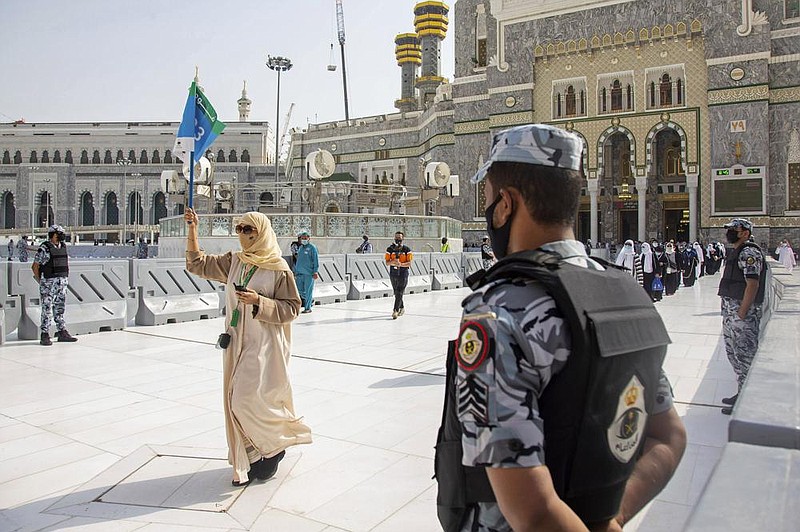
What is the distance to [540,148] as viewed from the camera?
1.34 metres

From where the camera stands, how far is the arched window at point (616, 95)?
28.0 metres

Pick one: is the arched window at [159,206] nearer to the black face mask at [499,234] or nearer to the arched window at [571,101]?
the arched window at [571,101]

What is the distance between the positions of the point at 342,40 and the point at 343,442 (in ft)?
237

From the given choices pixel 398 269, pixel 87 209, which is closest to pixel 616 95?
pixel 398 269

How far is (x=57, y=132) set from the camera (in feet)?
207

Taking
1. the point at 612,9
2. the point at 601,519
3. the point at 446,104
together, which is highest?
the point at 612,9

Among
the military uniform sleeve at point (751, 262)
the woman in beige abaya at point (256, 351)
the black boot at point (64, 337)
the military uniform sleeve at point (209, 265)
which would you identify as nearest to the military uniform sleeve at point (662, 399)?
the woman in beige abaya at point (256, 351)

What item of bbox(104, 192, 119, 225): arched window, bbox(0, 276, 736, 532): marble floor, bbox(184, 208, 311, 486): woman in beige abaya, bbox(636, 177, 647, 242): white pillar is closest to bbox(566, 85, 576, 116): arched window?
bbox(636, 177, 647, 242): white pillar

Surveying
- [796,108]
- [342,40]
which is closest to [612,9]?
[796,108]

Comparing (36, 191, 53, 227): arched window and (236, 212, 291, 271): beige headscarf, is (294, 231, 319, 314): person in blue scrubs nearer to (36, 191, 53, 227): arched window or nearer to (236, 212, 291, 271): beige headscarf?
(236, 212, 291, 271): beige headscarf

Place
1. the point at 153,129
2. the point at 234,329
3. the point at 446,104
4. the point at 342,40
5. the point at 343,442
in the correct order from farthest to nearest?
1. the point at 342,40
2. the point at 153,129
3. the point at 446,104
4. the point at 343,442
5. the point at 234,329

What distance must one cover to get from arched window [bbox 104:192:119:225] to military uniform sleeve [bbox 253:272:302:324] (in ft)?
201

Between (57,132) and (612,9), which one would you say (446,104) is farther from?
(57,132)

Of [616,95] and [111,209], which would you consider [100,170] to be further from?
[616,95]
